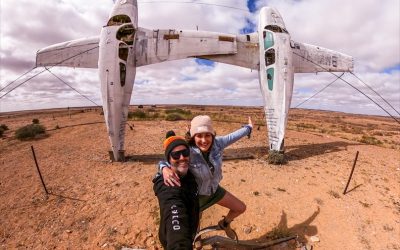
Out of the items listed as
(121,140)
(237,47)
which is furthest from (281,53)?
(121,140)

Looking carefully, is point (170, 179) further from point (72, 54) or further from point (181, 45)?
point (72, 54)

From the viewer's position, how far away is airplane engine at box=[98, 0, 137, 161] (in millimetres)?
10141

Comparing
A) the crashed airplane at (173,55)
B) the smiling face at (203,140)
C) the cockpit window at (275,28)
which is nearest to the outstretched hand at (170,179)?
the smiling face at (203,140)

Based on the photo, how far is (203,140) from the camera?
345 cm

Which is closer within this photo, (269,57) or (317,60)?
(269,57)

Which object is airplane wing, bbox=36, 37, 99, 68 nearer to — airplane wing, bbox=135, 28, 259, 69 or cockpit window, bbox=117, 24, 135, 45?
cockpit window, bbox=117, 24, 135, 45

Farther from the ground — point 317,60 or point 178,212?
point 317,60

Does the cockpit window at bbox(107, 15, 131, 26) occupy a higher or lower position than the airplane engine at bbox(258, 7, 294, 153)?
higher

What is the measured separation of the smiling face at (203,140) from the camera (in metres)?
3.46

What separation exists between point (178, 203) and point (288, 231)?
494 cm

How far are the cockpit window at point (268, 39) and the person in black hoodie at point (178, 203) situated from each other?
10.5m

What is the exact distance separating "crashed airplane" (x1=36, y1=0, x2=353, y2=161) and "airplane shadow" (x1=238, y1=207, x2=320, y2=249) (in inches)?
177

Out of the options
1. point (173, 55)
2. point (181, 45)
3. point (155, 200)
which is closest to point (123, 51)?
point (173, 55)

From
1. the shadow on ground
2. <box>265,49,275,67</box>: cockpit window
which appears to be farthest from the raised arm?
<box>265,49,275,67</box>: cockpit window
